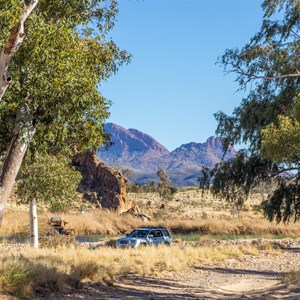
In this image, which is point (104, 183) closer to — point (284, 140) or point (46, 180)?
point (46, 180)

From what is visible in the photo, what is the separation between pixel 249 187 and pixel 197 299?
11.6 metres

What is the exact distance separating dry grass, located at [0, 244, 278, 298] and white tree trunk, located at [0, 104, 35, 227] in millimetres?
1750

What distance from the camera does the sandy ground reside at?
11742mm

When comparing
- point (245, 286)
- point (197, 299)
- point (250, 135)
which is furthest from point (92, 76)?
point (250, 135)

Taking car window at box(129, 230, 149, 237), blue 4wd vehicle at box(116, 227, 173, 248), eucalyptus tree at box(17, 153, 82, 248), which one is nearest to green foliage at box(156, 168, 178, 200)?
blue 4wd vehicle at box(116, 227, 173, 248)

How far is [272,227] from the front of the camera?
47438mm

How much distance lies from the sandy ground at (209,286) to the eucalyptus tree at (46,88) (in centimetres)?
360

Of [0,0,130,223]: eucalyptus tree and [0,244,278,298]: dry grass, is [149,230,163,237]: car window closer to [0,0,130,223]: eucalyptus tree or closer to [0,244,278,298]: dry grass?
[0,244,278,298]: dry grass

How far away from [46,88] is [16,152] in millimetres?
1505

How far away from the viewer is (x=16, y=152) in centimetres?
1012

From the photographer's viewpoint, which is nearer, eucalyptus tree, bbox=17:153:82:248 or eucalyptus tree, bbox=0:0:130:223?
eucalyptus tree, bbox=0:0:130:223

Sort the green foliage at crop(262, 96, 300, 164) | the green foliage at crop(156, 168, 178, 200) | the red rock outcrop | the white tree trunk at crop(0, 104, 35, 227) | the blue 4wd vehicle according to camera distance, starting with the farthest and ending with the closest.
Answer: the green foliage at crop(156, 168, 178, 200), the red rock outcrop, the blue 4wd vehicle, the green foliage at crop(262, 96, 300, 164), the white tree trunk at crop(0, 104, 35, 227)

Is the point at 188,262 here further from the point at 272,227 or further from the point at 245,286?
the point at 272,227

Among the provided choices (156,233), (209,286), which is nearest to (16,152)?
(209,286)
